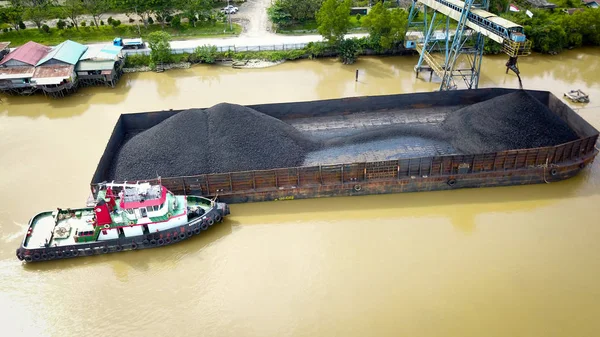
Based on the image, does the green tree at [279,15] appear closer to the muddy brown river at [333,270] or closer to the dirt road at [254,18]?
the dirt road at [254,18]

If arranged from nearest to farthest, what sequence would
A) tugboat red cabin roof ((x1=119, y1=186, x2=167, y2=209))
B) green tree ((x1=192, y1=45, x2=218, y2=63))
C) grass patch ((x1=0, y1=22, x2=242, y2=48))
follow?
tugboat red cabin roof ((x1=119, y1=186, x2=167, y2=209)), green tree ((x1=192, y1=45, x2=218, y2=63)), grass patch ((x1=0, y1=22, x2=242, y2=48))

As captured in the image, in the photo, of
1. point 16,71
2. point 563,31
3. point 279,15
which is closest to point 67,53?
point 16,71

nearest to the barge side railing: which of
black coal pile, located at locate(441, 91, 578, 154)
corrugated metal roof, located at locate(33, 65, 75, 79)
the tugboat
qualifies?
black coal pile, located at locate(441, 91, 578, 154)

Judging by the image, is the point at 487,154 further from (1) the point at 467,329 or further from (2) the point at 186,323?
(2) the point at 186,323

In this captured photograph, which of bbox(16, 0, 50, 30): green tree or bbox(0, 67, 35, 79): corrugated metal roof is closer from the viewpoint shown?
bbox(0, 67, 35, 79): corrugated metal roof

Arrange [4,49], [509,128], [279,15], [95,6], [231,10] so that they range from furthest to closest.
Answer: [231,10] → [279,15] → [95,6] → [4,49] → [509,128]

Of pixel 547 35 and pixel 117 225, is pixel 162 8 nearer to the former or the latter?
pixel 117 225

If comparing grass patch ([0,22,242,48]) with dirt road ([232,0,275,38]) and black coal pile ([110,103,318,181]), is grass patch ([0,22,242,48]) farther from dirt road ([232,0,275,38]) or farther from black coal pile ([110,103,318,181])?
black coal pile ([110,103,318,181])

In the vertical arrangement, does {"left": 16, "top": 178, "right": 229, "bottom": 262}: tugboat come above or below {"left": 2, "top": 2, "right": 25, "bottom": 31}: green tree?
below
